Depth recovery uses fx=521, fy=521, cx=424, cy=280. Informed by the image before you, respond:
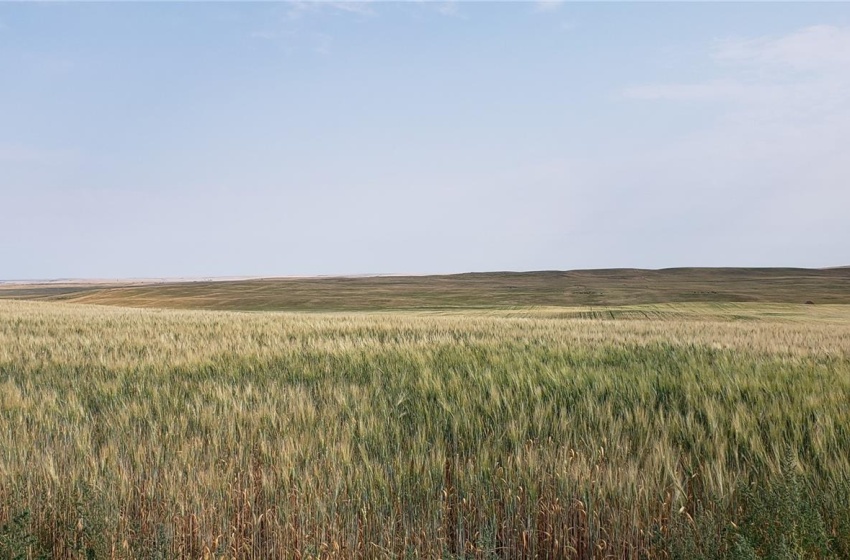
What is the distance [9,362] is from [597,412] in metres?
7.80

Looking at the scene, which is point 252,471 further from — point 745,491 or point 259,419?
point 745,491

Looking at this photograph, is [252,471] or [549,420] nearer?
[252,471]

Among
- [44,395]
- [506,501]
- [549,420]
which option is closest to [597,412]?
[549,420]

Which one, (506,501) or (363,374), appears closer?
(506,501)

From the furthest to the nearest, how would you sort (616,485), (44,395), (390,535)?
(44,395), (616,485), (390,535)

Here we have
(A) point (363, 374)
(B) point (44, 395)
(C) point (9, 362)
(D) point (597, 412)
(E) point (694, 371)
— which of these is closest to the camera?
(D) point (597, 412)

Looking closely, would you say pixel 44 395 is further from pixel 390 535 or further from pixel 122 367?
pixel 390 535

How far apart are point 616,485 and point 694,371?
3714 mm

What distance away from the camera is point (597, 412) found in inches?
152

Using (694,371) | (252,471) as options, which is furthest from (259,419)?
(694,371)

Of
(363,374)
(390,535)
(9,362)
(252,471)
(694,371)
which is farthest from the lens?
(9,362)

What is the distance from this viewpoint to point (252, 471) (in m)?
2.94

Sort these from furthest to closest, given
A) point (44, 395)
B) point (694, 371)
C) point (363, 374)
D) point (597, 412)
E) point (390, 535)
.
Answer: point (363, 374), point (694, 371), point (44, 395), point (597, 412), point (390, 535)

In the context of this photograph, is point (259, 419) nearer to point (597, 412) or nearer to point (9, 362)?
point (597, 412)
